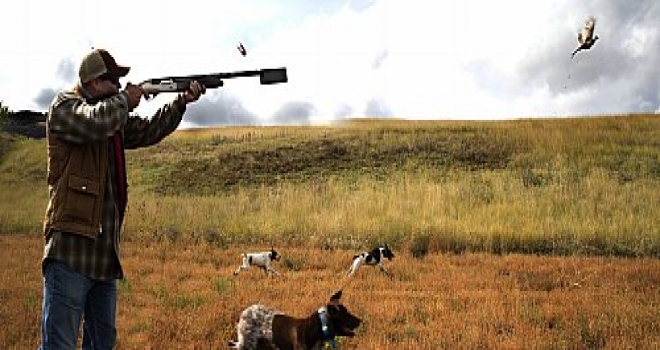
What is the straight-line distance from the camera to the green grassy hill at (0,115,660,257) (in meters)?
21.3

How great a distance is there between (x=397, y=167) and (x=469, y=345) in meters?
29.5

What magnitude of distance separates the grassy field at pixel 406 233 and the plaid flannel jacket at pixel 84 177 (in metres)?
4.34

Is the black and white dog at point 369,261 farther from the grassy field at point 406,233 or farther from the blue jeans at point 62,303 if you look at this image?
the blue jeans at point 62,303

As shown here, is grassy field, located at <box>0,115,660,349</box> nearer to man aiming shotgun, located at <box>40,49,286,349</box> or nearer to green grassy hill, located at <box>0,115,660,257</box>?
green grassy hill, located at <box>0,115,660,257</box>

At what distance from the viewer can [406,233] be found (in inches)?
833

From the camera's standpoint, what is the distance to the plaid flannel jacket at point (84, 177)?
4.51 m

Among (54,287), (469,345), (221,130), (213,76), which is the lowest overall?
(469,345)

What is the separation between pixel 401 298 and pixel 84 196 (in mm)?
8308

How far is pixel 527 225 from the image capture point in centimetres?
2173

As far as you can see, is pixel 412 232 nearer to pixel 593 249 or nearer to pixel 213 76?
pixel 593 249

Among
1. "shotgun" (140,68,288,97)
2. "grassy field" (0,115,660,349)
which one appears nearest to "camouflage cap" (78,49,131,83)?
"shotgun" (140,68,288,97)

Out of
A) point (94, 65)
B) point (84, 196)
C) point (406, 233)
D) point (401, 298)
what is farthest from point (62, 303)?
point (406, 233)

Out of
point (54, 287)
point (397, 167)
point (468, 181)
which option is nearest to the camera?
point (54, 287)

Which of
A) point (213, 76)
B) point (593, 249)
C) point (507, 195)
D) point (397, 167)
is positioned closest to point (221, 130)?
point (397, 167)
